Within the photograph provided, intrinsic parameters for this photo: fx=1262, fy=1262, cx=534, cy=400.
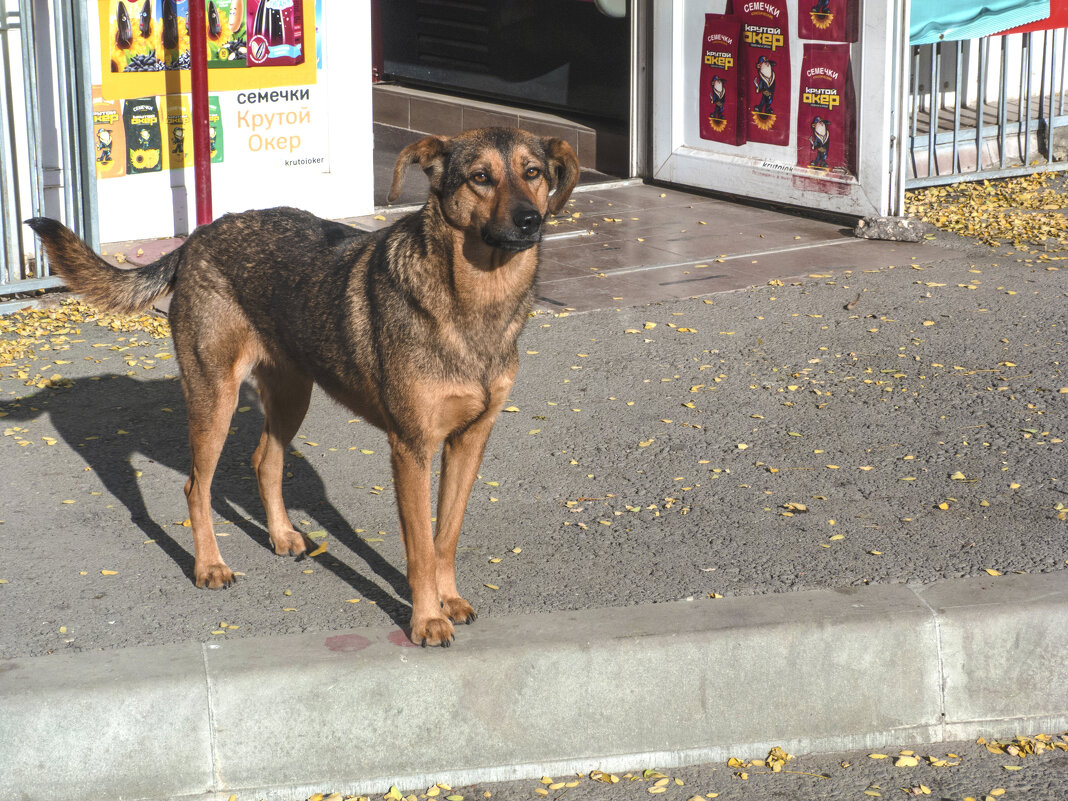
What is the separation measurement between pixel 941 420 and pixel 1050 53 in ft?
25.5

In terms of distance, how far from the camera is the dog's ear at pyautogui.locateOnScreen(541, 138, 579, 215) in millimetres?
4223

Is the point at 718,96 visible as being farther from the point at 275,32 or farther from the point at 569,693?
the point at 569,693

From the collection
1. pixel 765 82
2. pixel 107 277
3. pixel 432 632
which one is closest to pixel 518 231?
pixel 432 632

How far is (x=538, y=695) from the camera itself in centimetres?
393

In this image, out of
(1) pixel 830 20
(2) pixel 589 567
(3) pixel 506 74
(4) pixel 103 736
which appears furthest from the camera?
(3) pixel 506 74

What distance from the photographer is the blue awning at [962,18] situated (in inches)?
392

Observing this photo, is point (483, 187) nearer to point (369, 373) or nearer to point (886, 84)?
point (369, 373)

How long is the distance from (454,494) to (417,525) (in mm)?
281

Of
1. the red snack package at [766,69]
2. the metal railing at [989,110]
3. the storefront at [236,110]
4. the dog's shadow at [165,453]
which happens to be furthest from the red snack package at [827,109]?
the dog's shadow at [165,453]

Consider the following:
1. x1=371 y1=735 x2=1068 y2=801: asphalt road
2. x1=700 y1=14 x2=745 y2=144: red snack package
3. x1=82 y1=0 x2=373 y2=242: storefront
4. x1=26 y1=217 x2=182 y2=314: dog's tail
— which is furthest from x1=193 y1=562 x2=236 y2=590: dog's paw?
x1=700 y1=14 x2=745 y2=144: red snack package

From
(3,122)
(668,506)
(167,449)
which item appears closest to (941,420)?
(668,506)

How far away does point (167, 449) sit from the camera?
607 centimetres

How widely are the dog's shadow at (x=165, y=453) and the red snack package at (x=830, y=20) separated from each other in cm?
561

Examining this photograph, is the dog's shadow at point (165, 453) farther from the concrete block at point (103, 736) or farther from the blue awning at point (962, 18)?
the blue awning at point (962, 18)
